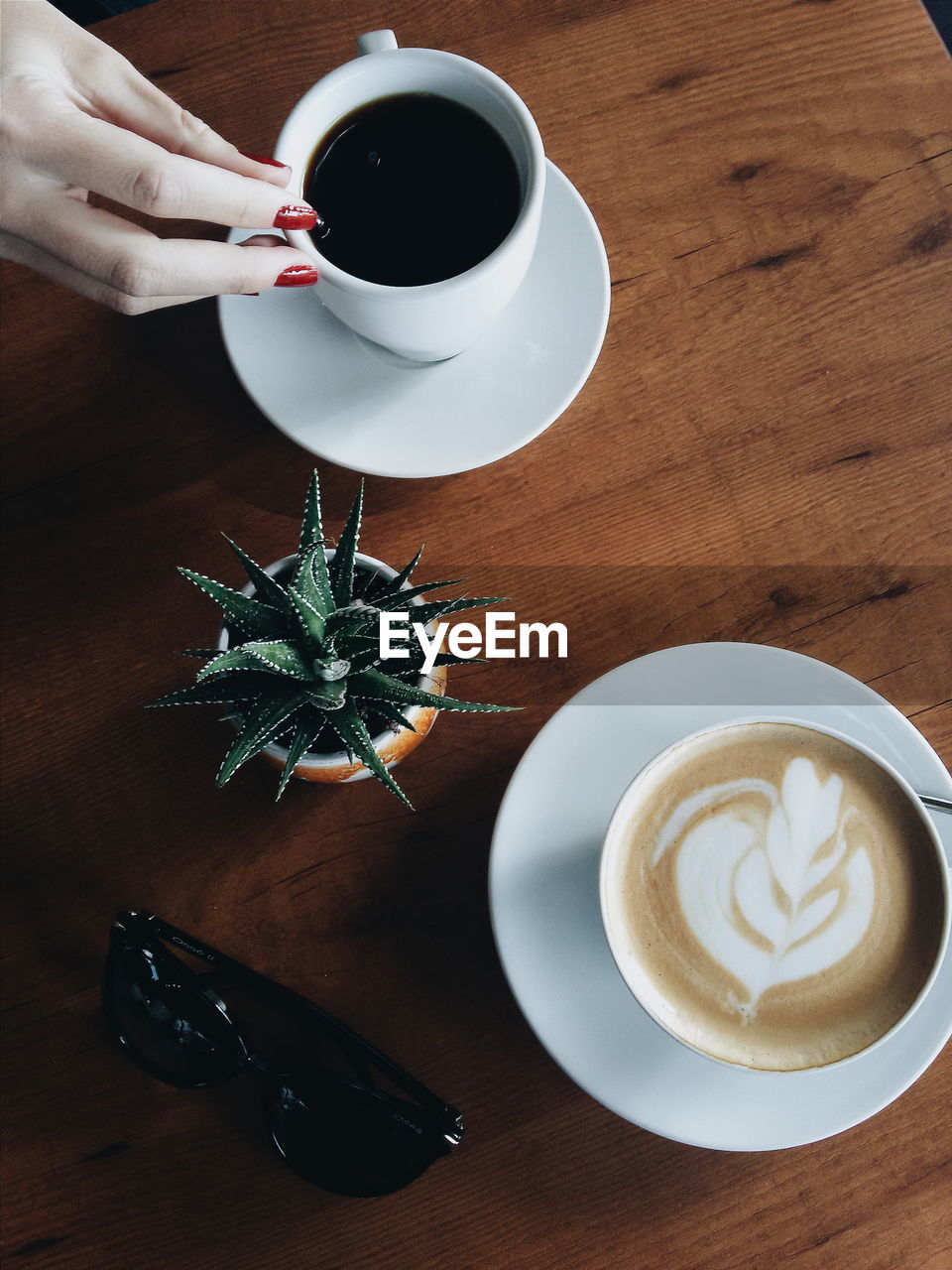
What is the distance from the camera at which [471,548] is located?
35.3 inches

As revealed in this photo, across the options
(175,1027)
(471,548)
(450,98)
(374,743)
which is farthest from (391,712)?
(450,98)

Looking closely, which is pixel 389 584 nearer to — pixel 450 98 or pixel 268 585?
pixel 268 585

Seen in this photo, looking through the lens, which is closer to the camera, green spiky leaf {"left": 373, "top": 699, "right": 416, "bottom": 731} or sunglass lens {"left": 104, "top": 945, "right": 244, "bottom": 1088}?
green spiky leaf {"left": 373, "top": 699, "right": 416, "bottom": 731}

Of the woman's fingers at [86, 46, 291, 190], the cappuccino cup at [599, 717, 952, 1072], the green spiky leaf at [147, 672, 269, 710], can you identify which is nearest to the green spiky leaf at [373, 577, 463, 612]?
the green spiky leaf at [147, 672, 269, 710]

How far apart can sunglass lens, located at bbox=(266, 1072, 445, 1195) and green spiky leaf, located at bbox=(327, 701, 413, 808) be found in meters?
0.30

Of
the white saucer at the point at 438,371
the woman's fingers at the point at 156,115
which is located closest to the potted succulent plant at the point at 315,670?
the white saucer at the point at 438,371

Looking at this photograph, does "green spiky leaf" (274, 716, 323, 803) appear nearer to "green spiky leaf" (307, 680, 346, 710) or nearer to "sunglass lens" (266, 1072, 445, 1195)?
"green spiky leaf" (307, 680, 346, 710)

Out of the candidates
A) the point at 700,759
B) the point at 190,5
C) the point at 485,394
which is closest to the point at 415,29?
the point at 190,5

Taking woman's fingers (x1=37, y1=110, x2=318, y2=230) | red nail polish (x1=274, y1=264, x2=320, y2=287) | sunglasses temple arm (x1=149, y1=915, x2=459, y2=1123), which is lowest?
sunglasses temple arm (x1=149, y1=915, x2=459, y2=1123)

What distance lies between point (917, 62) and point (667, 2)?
0.23m

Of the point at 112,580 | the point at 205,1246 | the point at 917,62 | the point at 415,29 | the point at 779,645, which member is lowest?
the point at 205,1246

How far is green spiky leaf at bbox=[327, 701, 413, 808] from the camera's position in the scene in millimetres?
674

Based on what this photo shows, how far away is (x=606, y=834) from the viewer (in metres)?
0.72

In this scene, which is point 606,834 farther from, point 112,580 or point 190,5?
point 190,5
